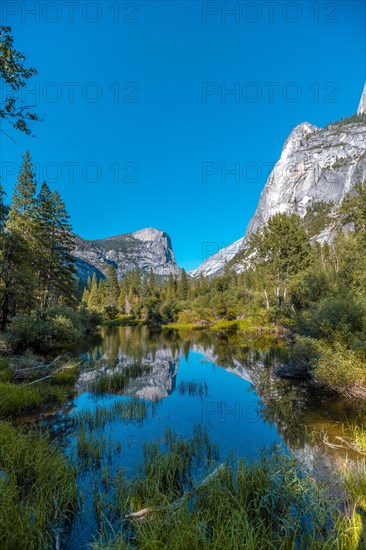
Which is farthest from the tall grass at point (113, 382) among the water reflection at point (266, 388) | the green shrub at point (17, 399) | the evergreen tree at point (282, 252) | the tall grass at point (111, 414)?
the evergreen tree at point (282, 252)

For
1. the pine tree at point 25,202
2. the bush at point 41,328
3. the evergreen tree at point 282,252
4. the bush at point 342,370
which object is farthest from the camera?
the evergreen tree at point 282,252

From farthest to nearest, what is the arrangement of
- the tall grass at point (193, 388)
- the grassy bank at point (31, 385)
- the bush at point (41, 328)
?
1. the bush at point (41, 328)
2. the tall grass at point (193, 388)
3. the grassy bank at point (31, 385)

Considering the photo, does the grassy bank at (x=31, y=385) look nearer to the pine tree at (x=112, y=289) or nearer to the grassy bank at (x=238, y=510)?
the grassy bank at (x=238, y=510)

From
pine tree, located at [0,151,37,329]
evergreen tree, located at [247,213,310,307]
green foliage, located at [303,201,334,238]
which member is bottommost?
pine tree, located at [0,151,37,329]

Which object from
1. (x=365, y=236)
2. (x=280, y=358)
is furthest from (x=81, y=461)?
(x=365, y=236)

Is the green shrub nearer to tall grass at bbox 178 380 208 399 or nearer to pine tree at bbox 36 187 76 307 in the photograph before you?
tall grass at bbox 178 380 208 399

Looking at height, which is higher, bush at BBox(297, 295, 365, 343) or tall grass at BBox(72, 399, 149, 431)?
bush at BBox(297, 295, 365, 343)

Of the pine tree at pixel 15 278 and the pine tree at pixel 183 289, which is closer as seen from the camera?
the pine tree at pixel 15 278

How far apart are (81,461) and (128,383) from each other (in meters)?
8.98

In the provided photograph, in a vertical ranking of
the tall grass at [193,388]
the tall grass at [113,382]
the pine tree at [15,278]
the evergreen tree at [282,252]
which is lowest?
the tall grass at [193,388]

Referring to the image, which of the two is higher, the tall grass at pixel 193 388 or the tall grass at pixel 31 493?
the tall grass at pixel 31 493

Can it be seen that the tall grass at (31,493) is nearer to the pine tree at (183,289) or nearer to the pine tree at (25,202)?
the pine tree at (25,202)

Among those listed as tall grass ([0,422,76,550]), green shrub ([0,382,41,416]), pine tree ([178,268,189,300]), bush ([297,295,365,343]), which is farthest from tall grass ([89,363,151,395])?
pine tree ([178,268,189,300])

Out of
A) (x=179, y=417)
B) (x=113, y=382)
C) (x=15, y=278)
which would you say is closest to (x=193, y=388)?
(x=113, y=382)
